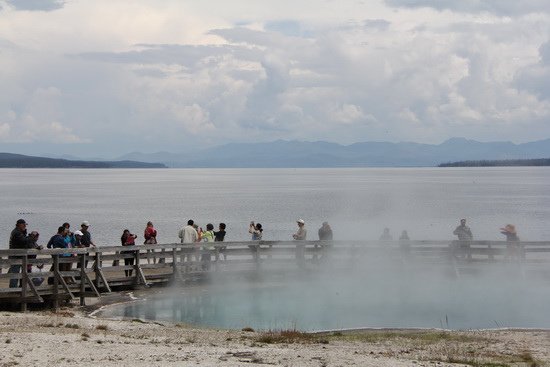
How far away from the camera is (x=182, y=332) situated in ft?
58.8

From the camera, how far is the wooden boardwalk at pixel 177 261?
21.5 m

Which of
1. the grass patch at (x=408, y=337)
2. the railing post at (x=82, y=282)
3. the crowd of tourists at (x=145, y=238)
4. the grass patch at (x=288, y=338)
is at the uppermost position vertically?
the crowd of tourists at (x=145, y=238)

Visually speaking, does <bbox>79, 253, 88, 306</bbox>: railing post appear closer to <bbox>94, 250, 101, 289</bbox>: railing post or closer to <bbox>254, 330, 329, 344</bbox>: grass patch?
<bbox>94, 250, 101, 289</bbox>: railing post

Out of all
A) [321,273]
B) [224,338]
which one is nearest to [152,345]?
[224,338]

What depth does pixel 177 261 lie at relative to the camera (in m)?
29.7

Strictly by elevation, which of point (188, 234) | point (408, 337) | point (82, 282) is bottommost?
point (408, 337)

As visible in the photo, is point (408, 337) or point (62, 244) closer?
point (408, 337)

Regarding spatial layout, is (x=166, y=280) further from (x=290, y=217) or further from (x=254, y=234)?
(x=290, y=217)

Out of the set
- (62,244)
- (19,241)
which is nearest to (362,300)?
(62,244)

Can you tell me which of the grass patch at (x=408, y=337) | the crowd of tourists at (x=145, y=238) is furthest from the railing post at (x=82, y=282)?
the grass patch at (x=408, y=337)

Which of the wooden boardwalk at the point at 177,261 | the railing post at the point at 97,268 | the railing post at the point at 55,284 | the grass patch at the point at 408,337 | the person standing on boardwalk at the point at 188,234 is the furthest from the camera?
the person standing on boardwalk at the point at 188,234

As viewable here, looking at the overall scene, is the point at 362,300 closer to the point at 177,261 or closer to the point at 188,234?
the point at 188,234

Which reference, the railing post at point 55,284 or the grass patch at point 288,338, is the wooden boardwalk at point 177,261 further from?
the grass patch at point 288,338

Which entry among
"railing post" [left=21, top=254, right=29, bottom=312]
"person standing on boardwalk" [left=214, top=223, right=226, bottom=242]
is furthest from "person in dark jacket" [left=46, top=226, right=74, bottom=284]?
"person standing on boardwalk" [left=214, top=223, right=226, bottom=242]
